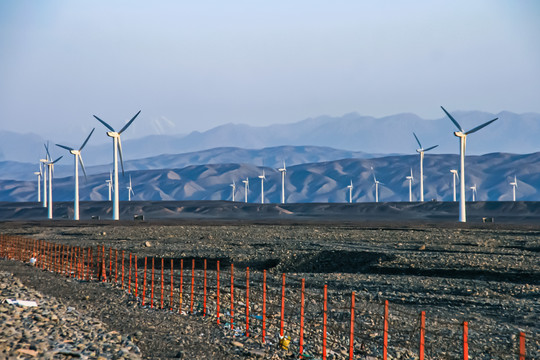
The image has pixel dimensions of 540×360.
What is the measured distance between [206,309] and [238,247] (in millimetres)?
27852

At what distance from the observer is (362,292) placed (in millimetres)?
28891

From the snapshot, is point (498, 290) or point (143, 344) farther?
point (498, 290)

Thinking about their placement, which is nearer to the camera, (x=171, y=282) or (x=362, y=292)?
(x=171, y=282)

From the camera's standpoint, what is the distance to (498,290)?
29.8 meters

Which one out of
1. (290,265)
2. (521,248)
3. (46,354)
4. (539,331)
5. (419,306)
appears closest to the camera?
(46,354)

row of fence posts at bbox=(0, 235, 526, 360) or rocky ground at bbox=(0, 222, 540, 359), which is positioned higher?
row of fence posts at bbox=(0, 235, 526, 360)

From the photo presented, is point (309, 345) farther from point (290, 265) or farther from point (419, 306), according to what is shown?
point (290, 265)

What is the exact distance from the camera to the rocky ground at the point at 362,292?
17891 mm

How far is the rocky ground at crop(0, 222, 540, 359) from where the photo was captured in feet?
58.7

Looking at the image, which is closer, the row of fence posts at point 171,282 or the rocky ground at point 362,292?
the row of fence posts at point 171,282

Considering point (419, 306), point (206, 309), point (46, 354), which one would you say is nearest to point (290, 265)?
point (419, 306)

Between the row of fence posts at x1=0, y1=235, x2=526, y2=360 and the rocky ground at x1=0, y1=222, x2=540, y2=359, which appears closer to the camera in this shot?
the row of fence posts at x1=0, y1=235, x2=526, y2=360

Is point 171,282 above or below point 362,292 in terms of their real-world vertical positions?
above

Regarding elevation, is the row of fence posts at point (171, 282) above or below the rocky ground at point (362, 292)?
above
